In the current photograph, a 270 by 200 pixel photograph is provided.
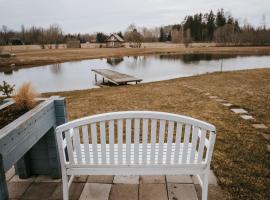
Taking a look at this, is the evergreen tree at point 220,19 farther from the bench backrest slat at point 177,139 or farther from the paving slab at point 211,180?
the bench backrest slat at point 177,139

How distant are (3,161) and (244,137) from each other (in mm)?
3919

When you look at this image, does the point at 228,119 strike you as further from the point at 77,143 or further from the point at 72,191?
the point at 77,143

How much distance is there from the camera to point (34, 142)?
2.12 m

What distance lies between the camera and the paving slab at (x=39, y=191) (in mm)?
2473

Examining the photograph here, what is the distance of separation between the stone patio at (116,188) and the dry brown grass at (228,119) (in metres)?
0.34

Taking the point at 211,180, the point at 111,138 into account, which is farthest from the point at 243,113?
the point at 111,138

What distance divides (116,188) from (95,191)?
24 cm

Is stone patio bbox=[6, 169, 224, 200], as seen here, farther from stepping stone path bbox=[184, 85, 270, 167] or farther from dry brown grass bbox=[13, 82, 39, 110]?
stepping stone path bbox=[184, 85, 270, 167]

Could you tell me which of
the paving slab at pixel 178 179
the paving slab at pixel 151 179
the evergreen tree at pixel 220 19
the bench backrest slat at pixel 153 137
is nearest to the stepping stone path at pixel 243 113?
the paving slab at pixel 178 179

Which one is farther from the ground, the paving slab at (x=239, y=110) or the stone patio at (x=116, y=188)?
the paving slab at (x=239, y=110)

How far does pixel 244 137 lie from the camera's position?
13.6 feet

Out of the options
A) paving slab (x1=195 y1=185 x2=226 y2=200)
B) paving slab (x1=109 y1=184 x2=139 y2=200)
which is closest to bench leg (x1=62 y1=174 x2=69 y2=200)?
paving slab (x1=109 y1=184 x2=139 y2=200)

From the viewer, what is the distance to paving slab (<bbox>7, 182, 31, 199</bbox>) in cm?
250

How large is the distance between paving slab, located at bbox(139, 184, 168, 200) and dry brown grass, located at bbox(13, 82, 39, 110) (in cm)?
153
